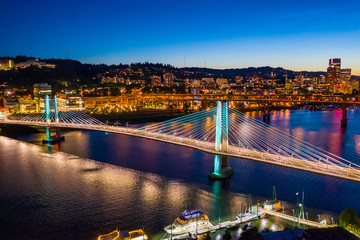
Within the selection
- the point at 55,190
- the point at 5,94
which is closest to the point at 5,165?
the point at 55,190

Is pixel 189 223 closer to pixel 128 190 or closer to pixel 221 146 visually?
pixel 128 190

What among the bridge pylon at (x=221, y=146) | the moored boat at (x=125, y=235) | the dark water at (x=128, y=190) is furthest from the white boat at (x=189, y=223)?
the bridge pylon at (x=221, y=146)

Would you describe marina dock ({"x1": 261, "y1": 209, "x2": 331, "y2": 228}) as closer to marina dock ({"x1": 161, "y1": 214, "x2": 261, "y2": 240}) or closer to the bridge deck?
marina dock ({"x1": 161, "y1": 214, "x2": 261, "y2": 240})

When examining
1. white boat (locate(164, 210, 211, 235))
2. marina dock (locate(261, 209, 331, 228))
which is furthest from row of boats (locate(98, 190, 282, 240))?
marina dock (locate(261, 209, 331, 228))

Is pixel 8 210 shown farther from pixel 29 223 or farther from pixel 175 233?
pixel 175 233

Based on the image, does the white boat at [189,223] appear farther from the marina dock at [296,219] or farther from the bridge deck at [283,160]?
the bridge deck at [283,160]

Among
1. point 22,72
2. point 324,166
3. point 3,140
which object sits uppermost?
point 22,72
